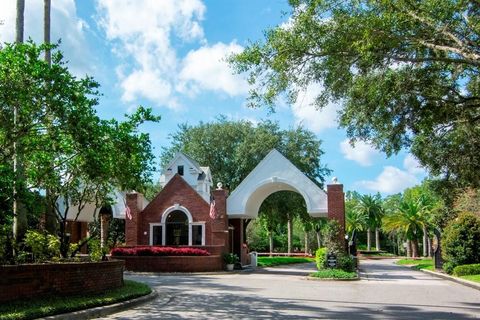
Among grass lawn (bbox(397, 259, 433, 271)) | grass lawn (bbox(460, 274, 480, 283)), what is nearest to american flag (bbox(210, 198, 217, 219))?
grass lawn (bbox(460, 274, 480, 283))

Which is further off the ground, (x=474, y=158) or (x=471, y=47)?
(x=471, y=47)

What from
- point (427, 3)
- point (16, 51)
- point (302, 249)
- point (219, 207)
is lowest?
point (302, 249)

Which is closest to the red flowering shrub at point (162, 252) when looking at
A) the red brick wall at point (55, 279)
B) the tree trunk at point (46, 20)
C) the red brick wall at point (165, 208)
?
the red brick wall at point (165, 208)

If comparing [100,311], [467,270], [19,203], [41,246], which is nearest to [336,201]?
[467,270]

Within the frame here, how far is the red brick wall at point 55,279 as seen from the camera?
11297mm

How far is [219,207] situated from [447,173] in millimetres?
14881

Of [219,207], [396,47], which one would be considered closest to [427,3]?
[396,47]

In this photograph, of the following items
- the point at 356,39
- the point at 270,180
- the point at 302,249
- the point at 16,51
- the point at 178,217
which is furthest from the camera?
the point at 302,249

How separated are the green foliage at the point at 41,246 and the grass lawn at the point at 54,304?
5.80 ft

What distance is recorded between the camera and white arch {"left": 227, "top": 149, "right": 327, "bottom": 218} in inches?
1185

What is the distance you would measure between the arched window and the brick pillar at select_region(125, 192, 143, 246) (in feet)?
6.00

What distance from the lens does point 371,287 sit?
20438mm

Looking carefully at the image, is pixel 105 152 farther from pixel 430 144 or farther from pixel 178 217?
pixel 178 217

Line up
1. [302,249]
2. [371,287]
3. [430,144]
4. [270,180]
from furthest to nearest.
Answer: [302,249], [270,180], [371,287], [430,144]
